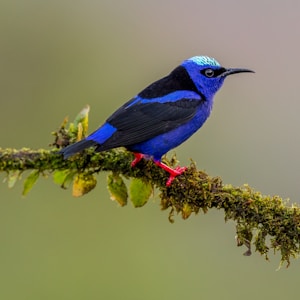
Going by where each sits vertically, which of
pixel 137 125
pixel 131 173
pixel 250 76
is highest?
pixel 250 76

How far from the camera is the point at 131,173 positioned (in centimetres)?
514

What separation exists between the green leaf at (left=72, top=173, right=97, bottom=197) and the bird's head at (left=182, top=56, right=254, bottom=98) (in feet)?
4.74

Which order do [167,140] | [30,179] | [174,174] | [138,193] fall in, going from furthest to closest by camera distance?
[167,140] < [138,193] < [174,174] < [30,179]

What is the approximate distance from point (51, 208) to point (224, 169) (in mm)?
2004

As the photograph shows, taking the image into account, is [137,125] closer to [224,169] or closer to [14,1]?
[224,169]

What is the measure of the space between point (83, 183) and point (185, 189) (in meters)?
0.65

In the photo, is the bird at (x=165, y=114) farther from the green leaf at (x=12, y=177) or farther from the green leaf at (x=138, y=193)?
the green leaf at (x=12, y=177)

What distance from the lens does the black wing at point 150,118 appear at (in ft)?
18.5

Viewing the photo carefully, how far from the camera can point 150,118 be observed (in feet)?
19.2

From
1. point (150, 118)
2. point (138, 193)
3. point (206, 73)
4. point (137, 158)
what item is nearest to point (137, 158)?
point (137, 158)

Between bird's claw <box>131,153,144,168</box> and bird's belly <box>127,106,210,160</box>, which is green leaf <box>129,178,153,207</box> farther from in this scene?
bird's belly <box>127,106,210,160</box>

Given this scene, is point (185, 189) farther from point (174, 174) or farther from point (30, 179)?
Result: point (30, 179)

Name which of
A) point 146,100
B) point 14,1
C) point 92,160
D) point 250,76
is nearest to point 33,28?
point 14,1

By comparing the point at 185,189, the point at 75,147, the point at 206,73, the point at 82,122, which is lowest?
the point at 185,189
